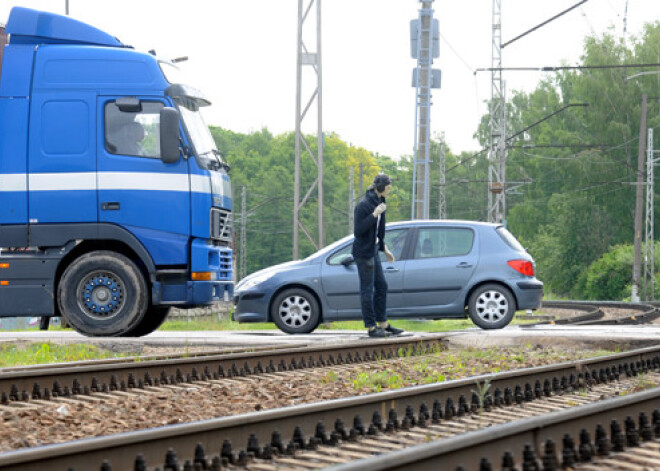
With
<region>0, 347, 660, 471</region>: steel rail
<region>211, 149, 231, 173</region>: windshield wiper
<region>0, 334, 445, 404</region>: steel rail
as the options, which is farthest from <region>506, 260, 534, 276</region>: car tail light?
<region>0, 347, 660, 471</region>: steel rail

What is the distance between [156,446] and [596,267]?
56.4 m

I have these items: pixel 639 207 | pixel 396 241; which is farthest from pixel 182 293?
pixel 639 207

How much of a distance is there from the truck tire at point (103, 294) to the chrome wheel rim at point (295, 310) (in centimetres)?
281

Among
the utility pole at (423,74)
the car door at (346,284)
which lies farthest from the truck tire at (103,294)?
the utility pole at (423,74)

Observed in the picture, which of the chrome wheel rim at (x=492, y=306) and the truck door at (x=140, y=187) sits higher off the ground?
the truck door at (x=140, y=187)

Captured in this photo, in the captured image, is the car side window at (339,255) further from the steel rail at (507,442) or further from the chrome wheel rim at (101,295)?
the steel rail at (507,442)

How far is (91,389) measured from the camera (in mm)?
7910

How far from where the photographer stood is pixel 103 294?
41.0 feet

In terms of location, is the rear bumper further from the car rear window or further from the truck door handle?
the truck door handle

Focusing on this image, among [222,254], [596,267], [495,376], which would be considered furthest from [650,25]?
[495,376]

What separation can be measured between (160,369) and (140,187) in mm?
4287

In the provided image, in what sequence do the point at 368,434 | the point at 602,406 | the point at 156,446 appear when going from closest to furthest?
the point at 156,446, the point at 602,406, the point at 368,434

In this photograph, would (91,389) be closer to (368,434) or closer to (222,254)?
(368,434)

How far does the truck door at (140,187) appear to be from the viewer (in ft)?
40.8
